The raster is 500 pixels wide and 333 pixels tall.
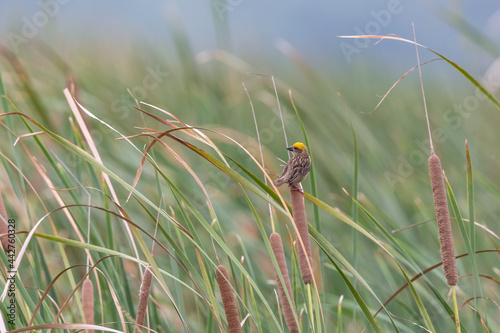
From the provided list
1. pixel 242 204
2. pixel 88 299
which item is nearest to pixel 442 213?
pixel 88 299

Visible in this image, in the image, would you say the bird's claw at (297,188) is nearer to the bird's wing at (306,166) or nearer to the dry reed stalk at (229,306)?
the bird's wing at (306,166)

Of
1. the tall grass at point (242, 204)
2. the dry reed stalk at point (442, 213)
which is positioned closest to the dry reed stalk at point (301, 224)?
the dry reed stalk at point (442, 213)

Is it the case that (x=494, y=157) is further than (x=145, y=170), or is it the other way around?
(x=494, y=157)

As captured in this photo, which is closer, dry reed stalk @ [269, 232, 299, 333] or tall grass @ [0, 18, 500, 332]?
dry reed stalk @ [269, 232, 299, 333]

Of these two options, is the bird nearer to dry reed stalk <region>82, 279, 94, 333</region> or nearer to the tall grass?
dry reed stalk <region>82, 279, 94, 333</region>

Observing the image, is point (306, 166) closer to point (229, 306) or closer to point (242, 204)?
point (229, 306)

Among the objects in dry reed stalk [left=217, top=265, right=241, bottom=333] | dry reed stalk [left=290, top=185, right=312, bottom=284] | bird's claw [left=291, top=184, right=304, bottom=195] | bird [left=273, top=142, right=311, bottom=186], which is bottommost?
dry reed stalk [left=217, top=265, right=241, bottom=333]

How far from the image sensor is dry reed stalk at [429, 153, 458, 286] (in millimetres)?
604

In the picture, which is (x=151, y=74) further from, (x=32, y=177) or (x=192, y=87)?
(x=32, y=177)

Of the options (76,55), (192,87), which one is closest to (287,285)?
(192,87)

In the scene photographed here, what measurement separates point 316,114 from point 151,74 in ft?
2.00

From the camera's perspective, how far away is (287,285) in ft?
2.08

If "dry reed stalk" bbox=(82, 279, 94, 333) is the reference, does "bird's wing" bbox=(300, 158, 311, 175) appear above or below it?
above

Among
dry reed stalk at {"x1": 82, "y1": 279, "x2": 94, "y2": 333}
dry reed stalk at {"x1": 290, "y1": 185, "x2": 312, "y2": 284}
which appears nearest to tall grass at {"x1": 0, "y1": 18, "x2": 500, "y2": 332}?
dry reed stalk at {"x1": 82, "y1": 279, "x2": 94, "y2": 333}
